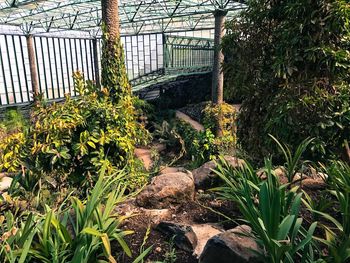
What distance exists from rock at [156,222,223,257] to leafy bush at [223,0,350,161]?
109 cm

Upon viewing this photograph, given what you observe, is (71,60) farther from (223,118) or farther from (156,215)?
(156,215)

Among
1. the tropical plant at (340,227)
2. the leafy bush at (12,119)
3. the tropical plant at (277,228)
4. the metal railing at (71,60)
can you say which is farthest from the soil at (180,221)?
the metal railing at (71,60)

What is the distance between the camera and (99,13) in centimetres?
1556

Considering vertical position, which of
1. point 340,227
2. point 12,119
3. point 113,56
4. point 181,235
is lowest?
point 12,119

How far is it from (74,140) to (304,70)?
7.89 feet

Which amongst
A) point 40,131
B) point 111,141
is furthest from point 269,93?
point 40,131

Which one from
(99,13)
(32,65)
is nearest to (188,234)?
(32,65)

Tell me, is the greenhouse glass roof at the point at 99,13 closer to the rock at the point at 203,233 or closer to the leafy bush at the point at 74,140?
the leafy bush at the point at 74,140

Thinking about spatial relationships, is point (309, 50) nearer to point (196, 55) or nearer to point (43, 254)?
point (43, 254)

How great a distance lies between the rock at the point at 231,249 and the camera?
164 centimetres

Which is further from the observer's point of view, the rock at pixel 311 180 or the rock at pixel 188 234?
the rock at pixel 311 180

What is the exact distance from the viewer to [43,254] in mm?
1574

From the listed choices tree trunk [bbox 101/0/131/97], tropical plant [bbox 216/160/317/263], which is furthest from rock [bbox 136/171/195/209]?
tree trunk [bbox 101/0/131/97]

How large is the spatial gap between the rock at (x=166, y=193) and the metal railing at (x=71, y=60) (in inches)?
413
